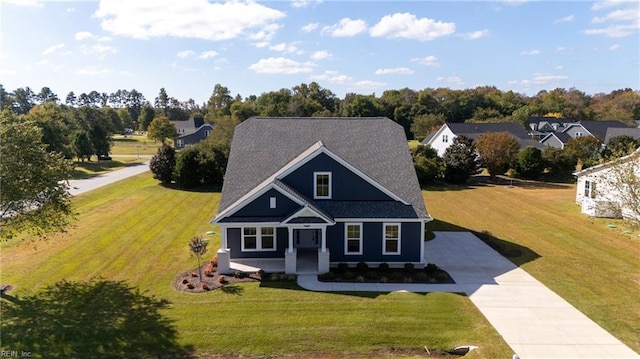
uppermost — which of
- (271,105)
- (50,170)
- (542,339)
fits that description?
(271,105)

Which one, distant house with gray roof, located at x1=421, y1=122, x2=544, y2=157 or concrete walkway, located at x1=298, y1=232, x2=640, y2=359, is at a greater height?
distant house with gray roof, located at x1=421, y1=122, x2=544, y2=157

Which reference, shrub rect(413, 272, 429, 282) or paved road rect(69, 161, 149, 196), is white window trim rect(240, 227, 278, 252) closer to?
→ shrub rect(413, 272, 429, 282)

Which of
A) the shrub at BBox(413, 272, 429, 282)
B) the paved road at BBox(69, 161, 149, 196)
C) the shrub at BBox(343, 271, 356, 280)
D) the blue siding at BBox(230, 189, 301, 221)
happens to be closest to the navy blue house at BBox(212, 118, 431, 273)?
the blue siding at BBox(230, 189, 301, 221)

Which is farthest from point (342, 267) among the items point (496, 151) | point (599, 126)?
point (599, 126)

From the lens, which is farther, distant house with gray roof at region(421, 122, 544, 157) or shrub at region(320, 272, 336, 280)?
distant house with gray roof at region(421, 122, 544, 157)

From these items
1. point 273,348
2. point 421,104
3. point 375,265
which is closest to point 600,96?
point 421,104

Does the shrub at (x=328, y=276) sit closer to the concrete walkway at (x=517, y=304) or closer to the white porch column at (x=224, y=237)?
the concrete walkway at (x=517, y=304)

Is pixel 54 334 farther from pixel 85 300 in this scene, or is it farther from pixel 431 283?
pixel 431 283
